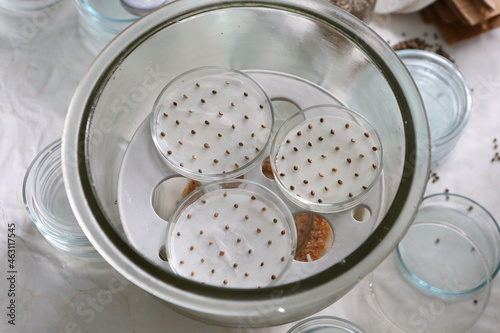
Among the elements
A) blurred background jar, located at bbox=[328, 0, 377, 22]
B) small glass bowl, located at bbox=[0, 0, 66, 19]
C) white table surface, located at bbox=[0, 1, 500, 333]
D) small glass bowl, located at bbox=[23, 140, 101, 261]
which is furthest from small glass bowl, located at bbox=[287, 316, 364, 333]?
small glass bowl, located at bbox=[0, 0, 66, 19]

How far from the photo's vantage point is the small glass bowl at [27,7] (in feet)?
2.56

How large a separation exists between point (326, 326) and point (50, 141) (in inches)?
14.4

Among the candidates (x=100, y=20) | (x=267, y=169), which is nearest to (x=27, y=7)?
(x=100, y=20)

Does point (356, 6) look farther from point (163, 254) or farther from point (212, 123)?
point (163, 254)

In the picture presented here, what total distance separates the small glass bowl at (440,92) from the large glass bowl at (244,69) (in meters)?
0.16

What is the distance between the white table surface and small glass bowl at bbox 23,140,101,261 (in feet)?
0.09

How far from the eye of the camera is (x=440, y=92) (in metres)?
0.77

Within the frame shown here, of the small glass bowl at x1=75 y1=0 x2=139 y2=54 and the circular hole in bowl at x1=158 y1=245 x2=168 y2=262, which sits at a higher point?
the small glass bowl at x1=75 y1=0 x2=139 y2=54

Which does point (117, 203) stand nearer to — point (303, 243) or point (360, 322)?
point (303, 243)

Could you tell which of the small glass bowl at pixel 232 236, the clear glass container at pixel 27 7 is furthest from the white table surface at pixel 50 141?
the small glass bowl at pixel 232 236

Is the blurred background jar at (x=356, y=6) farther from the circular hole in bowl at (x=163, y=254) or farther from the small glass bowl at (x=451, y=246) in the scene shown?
the circular hole in bowl at (x=163, y=254)

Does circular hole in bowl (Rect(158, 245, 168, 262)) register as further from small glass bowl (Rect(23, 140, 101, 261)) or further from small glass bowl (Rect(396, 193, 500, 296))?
small glass bowl (Rect(396, 193, 500, 296))

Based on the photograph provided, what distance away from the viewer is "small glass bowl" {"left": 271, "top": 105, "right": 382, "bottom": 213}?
0.58 m

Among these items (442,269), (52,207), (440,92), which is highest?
(440,92)
